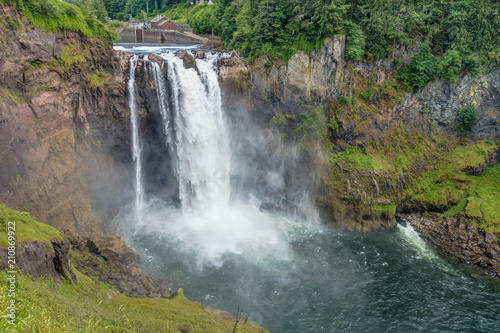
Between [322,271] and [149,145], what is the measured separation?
63.4ft

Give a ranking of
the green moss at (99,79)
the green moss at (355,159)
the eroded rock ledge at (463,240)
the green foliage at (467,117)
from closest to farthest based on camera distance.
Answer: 1. the eroded rock ledge at (463,240)
2. the green moss at (99,79)
3. the green moss at (355,159)
4. the green foliage at (467,117)

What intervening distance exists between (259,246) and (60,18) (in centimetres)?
2326

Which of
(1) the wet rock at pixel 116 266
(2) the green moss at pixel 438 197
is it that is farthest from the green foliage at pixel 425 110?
(1) the wet rock at pixel 116 266

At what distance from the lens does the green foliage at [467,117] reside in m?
34.9

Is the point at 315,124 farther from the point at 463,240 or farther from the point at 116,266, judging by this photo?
the point at 116,266

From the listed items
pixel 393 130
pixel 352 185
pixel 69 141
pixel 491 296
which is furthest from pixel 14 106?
pixel 491 296

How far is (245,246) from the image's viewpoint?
28.0m

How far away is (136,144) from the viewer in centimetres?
3045

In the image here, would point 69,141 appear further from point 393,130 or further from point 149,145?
point 393,130

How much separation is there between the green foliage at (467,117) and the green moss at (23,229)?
124 ft

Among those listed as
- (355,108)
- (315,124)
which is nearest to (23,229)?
(315,124)

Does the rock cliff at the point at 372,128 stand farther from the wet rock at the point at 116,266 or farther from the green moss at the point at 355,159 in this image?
the wet rock at the point at 116,266

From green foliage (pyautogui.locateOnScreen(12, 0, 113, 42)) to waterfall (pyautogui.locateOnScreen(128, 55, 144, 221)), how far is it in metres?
3.53

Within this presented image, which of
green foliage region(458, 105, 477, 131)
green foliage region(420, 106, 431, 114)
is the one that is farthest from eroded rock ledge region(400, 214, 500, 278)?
green foliage region(420, 106, 431, 114)
